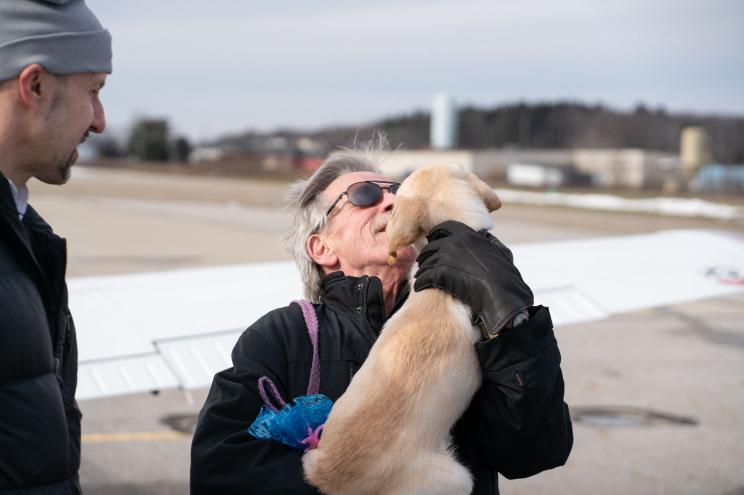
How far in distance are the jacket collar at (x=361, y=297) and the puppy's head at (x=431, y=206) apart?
0.52 ft

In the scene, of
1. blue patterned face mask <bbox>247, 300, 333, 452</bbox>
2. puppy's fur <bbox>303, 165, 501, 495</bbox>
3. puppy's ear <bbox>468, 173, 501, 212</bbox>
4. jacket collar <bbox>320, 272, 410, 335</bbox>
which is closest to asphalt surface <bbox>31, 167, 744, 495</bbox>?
jacket collar <bbox>320, 272, 410, 335</bbox>

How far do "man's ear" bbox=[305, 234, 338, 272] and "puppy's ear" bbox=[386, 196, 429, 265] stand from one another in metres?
0.47

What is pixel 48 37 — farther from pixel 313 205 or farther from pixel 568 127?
pixel 568 127

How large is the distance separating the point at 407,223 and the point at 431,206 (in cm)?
11

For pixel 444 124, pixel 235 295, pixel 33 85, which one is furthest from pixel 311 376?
pixel 444 124

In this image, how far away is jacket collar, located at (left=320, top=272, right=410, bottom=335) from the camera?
2.85 metres

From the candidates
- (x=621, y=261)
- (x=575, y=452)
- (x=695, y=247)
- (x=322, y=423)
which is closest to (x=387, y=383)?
(x=322, y=423)

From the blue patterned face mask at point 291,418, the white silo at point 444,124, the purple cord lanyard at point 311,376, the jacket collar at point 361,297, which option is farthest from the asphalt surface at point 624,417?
the white silo at point 444,124

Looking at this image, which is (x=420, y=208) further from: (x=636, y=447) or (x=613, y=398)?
(x=613, y=398)

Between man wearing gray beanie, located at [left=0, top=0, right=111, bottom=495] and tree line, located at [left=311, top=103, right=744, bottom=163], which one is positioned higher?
man wearing gray beanie, located at [left=0, top=0, right=111, bottom=495]

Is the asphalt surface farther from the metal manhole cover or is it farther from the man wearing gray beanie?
the man wearing gray beanie

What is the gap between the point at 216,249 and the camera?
21875 millimetres

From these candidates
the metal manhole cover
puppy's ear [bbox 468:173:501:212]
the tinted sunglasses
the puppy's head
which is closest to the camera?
the puppy's head

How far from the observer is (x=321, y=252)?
322 cm
